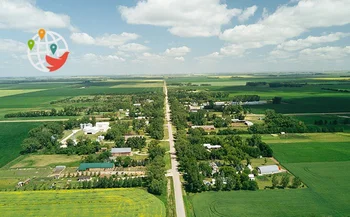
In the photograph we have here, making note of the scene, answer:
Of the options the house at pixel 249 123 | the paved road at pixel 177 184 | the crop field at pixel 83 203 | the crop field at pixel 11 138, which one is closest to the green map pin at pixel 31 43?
the crop field at pixel 83 203

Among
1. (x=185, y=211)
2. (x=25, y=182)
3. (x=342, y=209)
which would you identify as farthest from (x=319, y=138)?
(x=25, y=182)

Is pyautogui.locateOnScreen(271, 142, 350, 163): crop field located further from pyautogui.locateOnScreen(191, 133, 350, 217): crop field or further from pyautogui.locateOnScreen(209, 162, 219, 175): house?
pyautogui.locateOnScreen(209, 162, 219, 175): house

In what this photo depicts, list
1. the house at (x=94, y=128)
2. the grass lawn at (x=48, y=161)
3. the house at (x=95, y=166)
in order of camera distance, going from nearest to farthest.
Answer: the house at (x=95, y=166)
the grass lawn at (x=48, y=161)
the house at (x=94, y=128)

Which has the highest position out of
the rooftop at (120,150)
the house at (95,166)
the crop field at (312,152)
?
the crop field at (312,152)

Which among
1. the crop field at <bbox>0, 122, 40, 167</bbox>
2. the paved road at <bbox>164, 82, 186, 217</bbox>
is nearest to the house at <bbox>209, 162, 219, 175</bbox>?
the paved road at <bbox>164, 82, 186, 217</bbox>

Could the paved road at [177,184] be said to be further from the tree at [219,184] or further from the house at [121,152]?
the house at [121,152]
